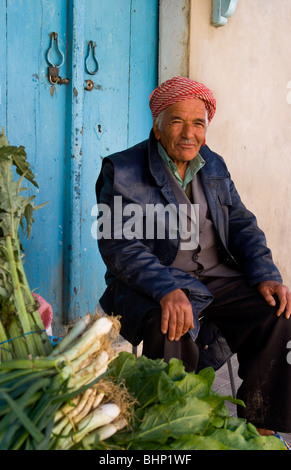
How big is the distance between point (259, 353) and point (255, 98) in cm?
258

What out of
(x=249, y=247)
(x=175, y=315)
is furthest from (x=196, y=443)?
(x=249, y=247)

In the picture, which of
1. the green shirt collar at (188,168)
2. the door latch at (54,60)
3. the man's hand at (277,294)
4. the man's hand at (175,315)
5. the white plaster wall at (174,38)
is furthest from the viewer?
the white plaster wall at (174,38)

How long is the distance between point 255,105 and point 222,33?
683 mm

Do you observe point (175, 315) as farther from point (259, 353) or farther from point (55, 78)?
point (55, 78)

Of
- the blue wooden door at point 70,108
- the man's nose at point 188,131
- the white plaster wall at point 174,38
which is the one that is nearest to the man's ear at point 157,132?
the man's nose at point 188,131

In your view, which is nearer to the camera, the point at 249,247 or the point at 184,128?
the point at 184,128

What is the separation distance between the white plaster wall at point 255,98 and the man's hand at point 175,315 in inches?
82.9

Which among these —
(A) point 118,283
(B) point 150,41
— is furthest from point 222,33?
(A) point 118,283

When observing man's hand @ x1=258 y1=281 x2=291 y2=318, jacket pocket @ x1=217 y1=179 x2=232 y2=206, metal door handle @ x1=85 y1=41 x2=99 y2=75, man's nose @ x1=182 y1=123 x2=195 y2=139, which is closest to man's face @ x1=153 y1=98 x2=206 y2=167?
man's nose @ x1=182 y1=123 x2=195 y2=139

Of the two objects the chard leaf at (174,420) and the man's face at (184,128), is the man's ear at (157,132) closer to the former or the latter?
the man's face at (184,128)

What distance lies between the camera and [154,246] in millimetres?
2293

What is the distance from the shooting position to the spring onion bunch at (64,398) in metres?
1.07

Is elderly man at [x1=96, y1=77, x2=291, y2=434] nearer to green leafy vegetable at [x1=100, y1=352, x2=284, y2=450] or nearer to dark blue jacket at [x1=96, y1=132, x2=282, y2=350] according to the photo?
dark blue jacket at [x1=96, y1=132, x2=282, y2=350]

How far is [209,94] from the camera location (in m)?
2.37
